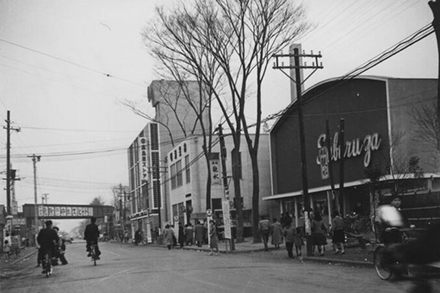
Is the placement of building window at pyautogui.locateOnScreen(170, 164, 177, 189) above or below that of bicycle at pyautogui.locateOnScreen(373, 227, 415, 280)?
above

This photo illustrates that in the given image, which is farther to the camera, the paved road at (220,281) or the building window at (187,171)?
the building window at (187,171)

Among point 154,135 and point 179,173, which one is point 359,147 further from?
point 154,135

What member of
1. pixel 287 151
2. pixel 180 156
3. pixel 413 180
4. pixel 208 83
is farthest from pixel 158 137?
pixel 413 180

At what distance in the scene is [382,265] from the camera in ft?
40.3

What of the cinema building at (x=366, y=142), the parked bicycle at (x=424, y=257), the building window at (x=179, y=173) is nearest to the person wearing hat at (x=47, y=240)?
the parked bicycle at (x=424, y=257)

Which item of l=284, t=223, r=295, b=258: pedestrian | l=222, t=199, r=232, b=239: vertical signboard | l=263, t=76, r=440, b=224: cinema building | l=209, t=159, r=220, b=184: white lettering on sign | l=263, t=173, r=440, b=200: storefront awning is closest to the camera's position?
l=284, t=223, r=295, b=258: pedestrian

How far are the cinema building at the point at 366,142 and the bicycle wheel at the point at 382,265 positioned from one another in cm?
1036

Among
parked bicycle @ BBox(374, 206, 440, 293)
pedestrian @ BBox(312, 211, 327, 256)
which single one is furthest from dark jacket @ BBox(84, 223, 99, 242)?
parked bicycle @ BBox(374, 206, 440, 293)

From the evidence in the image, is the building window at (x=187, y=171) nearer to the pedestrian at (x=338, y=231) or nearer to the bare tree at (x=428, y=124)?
the bare tree at (x=428, y=124)

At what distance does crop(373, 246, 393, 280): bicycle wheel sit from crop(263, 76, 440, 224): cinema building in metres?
10.4

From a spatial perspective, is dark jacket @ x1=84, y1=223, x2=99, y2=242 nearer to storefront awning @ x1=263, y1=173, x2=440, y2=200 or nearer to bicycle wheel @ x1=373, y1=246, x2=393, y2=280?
bicycle wheel @ x1=373, y1=246, x2=393, y2=280

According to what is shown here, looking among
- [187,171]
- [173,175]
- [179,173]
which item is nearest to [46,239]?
[187,171]

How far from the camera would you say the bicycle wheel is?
1204 centimetres

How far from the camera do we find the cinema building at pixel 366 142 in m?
28.1
